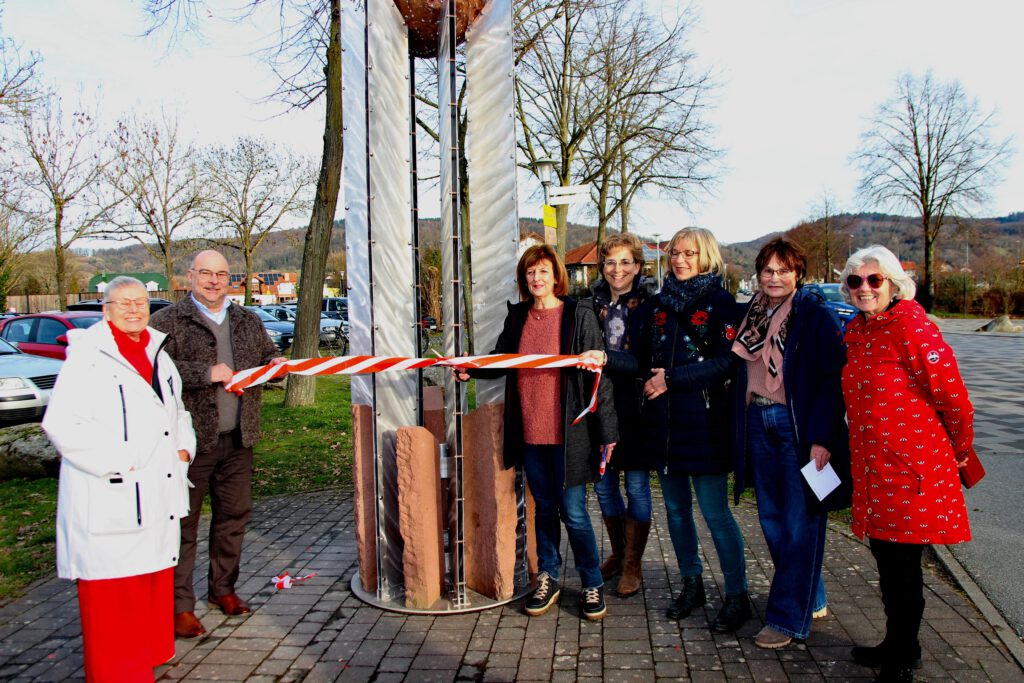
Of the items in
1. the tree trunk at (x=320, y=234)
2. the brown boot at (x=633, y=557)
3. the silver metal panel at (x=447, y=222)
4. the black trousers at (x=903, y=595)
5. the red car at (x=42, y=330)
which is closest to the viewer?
the black trousers at (x=903, y=595)

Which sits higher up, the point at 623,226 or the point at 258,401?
the point at 623,226

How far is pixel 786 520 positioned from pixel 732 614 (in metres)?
0.61

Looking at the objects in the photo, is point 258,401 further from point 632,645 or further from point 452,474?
point 632,645

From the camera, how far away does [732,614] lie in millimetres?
3844

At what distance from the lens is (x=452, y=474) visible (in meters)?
4.33

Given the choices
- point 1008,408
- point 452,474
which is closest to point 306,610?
point 452,474

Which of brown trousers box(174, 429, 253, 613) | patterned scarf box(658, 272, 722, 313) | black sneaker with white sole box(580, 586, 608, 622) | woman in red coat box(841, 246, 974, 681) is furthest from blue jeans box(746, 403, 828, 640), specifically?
brown trousers box(174, 429, 253, 613)

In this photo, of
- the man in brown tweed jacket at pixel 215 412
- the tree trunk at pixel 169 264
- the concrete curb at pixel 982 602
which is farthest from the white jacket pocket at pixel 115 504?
the tree trunk at pixel 169 264

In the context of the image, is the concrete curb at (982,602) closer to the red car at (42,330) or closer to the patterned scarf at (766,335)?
the patterned scarf at (766,335)

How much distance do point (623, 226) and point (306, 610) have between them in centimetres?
2503

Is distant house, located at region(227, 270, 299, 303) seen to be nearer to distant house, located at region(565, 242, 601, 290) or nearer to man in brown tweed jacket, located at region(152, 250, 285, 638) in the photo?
distant house, located at region(565, 242, 601, 290)

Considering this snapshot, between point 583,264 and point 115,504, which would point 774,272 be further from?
point 583,264

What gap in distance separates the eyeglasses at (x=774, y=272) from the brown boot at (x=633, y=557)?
158 centimetres

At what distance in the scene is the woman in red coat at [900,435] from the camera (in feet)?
10.2
